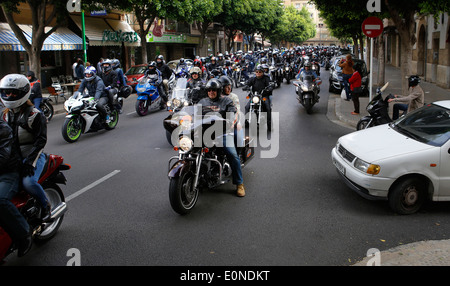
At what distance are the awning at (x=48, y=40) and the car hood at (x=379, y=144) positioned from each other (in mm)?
17317

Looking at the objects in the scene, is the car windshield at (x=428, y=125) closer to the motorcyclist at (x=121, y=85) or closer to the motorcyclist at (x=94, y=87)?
the motorcyclist at (x=94, y=87)

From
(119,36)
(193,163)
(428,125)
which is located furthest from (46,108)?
(119,36)

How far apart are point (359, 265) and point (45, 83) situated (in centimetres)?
2242

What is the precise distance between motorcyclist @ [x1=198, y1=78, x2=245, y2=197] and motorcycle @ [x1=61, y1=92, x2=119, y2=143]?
5216 mm

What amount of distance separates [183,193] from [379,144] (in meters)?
2.85

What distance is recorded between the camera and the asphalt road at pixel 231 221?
4.55 m

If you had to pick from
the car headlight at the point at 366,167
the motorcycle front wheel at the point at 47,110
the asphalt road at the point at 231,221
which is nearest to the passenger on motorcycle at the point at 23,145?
the asphalt road at the point at 231,221

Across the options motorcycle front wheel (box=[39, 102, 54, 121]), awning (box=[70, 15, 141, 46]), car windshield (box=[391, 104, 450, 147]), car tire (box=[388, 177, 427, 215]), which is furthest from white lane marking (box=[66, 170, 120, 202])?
awning (box=[70, 15, 141, 46])

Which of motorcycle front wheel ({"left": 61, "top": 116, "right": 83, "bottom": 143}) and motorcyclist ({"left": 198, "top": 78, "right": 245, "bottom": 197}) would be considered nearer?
motorcyclist ({"left": 198, "top": 78, "right": 245, "bottom": 197})

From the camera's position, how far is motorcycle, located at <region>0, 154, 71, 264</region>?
13.4ft

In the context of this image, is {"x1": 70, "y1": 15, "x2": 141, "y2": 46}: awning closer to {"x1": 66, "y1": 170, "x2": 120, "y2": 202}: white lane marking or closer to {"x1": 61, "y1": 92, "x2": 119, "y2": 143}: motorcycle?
{"x1": 61, "y1": 92, "x2": 119, "y2": 143}: motorcycle

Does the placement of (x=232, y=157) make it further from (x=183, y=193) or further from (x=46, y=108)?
(x=46, y=108)

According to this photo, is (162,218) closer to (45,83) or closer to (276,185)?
(276,185)

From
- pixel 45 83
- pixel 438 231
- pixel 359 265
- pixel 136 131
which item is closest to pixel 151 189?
pixel 359 265
